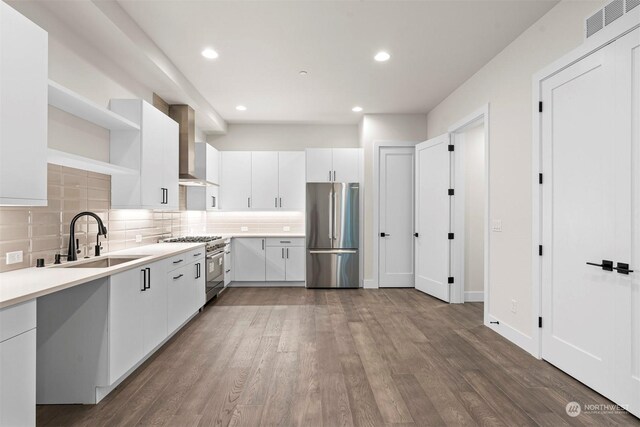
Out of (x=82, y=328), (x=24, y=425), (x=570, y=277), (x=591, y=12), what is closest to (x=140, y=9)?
(x=82, y=328)

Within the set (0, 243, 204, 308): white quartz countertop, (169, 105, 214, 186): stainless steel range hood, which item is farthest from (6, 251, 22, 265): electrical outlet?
(169, 105, 214, 186): stainless steel range hood

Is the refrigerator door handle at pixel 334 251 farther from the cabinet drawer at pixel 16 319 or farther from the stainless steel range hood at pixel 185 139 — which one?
the cabinet drawer at pixel 16 319

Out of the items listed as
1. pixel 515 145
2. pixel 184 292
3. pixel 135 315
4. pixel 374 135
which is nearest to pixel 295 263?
pixel 184 292

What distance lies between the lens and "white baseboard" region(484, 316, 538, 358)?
2.80 m

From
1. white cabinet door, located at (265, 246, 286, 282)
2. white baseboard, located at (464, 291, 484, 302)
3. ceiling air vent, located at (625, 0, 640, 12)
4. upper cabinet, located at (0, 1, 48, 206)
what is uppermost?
ceiling air vent, located at (625, 0, 640, 12)

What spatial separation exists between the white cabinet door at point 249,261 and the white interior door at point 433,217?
2.57 meters

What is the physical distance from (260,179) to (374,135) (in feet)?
6.94

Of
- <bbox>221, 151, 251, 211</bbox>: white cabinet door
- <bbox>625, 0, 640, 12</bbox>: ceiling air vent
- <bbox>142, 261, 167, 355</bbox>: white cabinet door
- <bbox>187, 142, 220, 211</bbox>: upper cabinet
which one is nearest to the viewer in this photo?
<bbox>625, 0, 640, 12</bbox>: ceiling air vent

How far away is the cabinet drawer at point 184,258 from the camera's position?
307 centimetres

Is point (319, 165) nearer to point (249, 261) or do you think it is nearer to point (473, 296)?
point (249, 261)

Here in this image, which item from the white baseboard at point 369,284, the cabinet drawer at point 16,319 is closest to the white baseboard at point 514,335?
the white baseboard at point 369,284

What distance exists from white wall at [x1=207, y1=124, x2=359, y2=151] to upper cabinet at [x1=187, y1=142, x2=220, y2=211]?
1.87 ft

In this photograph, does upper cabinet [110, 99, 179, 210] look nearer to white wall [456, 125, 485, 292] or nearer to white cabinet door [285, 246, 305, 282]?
white cabinet door [285, 246, 305, 282]

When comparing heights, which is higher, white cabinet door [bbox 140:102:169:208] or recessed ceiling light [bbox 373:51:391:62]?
recessed ceiling light [bbox 373:51:391:62]
